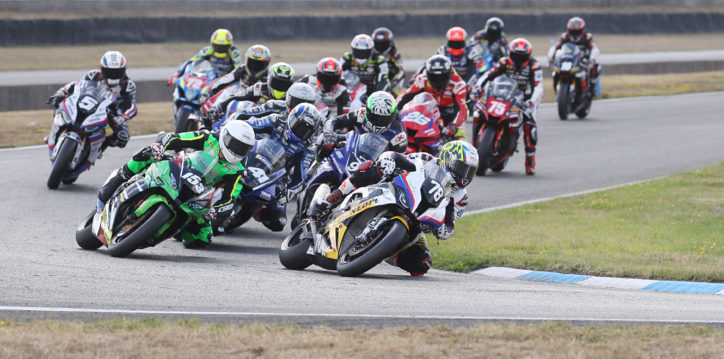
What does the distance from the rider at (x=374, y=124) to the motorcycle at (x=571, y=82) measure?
1184cm

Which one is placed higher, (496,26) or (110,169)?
(496,26)

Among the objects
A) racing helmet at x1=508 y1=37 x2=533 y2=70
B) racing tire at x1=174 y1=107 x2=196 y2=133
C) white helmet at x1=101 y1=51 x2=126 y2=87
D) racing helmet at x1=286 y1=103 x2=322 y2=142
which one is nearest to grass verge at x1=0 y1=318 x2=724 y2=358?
racing helmet at x1=286 y1=103 x2=322 y2=142

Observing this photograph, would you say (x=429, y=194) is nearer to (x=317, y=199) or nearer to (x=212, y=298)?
(x=317, y=199)

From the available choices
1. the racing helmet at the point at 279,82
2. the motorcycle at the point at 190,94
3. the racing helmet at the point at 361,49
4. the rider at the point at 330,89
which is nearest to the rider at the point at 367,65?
the racing helmet at the point at 361,49

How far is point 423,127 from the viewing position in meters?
14.4

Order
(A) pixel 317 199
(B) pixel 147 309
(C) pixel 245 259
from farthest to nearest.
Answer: (C) pixel 245 259, (A) pixel 317 199, (B) pixel 147 309

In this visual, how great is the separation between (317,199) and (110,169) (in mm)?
7094

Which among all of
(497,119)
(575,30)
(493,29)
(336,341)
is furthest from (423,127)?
(575,30)

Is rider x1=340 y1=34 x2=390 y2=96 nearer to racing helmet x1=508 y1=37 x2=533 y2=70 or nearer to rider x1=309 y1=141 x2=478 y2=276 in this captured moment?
racing helmet x1=508 y1=37 x2=533 y2=70

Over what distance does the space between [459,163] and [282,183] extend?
2.72m

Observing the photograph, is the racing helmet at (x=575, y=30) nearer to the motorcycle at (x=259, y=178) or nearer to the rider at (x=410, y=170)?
the motorcycle at (x=259, y=178)

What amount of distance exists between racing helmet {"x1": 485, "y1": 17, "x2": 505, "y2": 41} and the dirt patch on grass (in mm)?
13354

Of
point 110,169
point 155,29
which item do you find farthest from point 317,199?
point 155,29

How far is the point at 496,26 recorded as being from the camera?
22.3m
